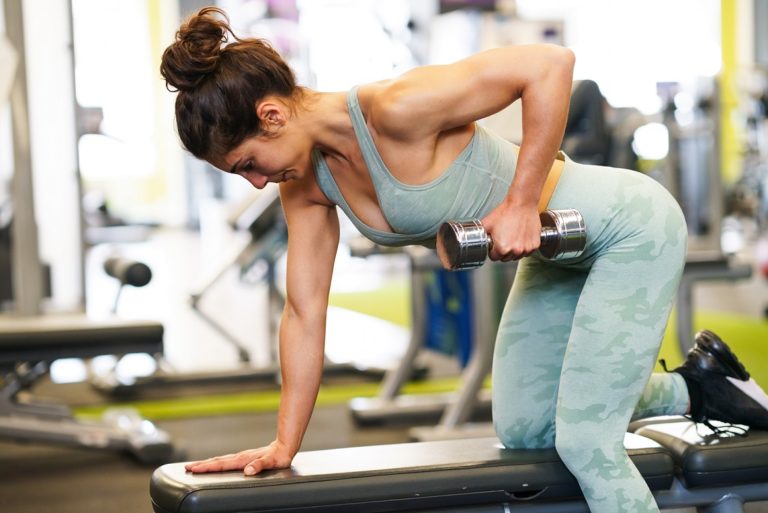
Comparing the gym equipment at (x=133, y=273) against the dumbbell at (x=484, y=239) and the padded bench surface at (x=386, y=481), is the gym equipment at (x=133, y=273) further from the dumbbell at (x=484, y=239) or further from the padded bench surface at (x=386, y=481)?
the dumbbell at (x=484, y=239)

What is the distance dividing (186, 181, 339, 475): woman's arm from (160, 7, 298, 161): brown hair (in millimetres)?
253

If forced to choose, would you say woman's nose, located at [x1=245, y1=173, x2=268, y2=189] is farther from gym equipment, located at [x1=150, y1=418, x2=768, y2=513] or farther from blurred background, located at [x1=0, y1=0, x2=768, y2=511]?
gym equipment, located at [x1=150, y1=418, x2=768, y2=513]

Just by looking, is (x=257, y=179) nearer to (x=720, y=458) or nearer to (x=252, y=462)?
(x=252, y=462)

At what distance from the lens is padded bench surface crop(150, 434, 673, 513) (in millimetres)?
1529

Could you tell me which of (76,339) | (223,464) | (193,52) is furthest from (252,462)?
(76,339)

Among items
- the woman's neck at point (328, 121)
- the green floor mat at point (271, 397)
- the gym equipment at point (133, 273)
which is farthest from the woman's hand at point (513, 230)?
the green floor mat at point (271, 397)

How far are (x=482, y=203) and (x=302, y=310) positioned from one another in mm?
403

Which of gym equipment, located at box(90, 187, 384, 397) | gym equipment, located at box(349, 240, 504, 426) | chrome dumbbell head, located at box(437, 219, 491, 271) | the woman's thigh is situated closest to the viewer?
chrome dumbbell head, located at box(437, 219, 491, 271)

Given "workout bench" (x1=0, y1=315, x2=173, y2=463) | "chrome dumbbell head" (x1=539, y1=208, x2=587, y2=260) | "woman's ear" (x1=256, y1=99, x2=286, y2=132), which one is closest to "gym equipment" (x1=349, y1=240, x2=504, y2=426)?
"workout bench" (x1=0, y1=315, x2=173, y2=463)

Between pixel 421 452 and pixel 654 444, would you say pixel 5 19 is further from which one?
pixel 654 444

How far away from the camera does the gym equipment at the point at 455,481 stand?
5.06 feet

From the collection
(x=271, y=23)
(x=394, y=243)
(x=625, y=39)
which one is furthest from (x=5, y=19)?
(x=625, y=39)

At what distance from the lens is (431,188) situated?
1506 millimetres

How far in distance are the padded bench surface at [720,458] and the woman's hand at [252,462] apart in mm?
744
